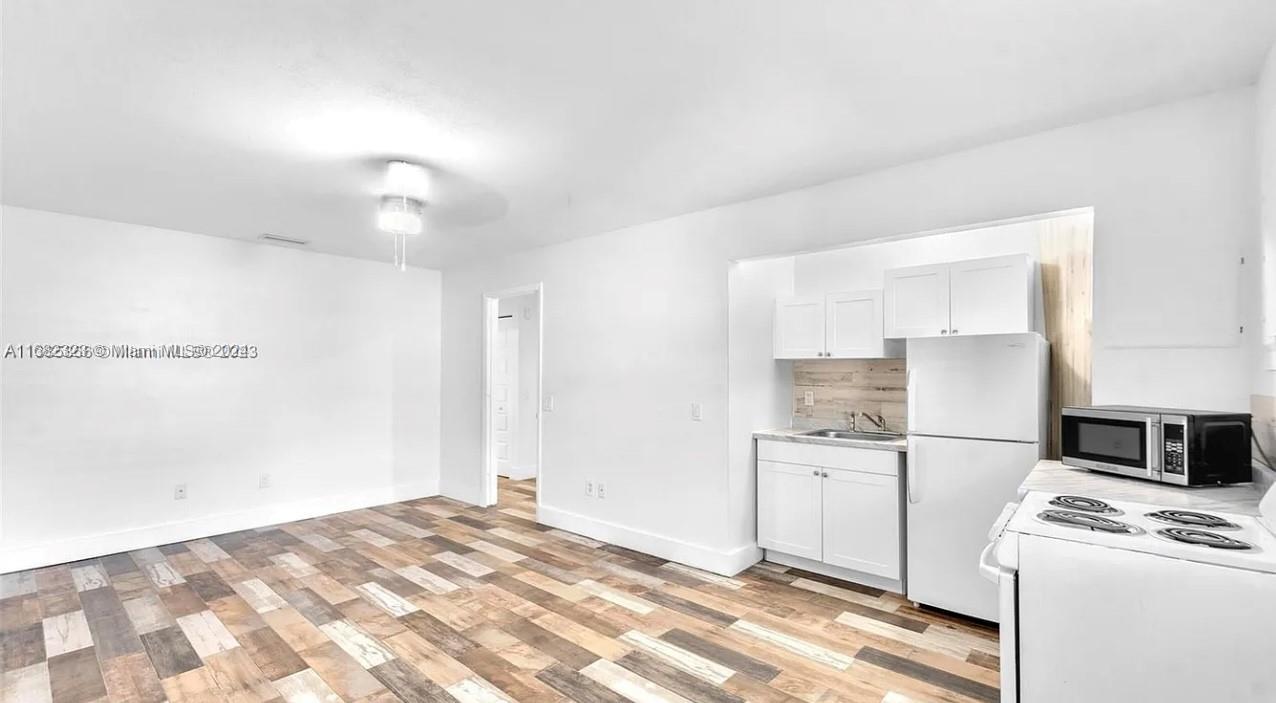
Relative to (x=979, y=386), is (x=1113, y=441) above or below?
below

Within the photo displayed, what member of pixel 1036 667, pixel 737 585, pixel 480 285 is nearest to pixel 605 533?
pixel 737 585

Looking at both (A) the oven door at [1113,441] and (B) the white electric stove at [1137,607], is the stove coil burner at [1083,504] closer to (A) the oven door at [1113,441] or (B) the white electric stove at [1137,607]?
(B) the white electric stove at [1137,607]

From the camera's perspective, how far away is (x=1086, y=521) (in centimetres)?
166

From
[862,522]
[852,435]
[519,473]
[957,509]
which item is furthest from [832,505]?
[519,473]

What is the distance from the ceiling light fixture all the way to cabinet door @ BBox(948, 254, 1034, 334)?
9.67 feet

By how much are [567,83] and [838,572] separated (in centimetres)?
324

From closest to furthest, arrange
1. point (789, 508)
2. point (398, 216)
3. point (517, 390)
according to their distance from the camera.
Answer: point (398, 216), point (789, 508), point (517, 390)

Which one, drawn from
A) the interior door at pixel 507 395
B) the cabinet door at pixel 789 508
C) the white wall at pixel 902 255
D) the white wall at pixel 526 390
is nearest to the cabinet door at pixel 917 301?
the white wall at pixel 902 255

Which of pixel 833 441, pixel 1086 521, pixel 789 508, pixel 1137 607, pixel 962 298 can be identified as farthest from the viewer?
pixel 789 508

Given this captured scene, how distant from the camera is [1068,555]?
154 centimetres

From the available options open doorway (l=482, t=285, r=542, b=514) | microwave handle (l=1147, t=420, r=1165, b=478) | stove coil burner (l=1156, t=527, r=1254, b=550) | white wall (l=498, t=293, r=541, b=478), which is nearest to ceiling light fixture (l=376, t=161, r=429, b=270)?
stove coil burner (l=1156, t=527, r=1254, b=550)

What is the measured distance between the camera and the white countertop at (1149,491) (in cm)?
190

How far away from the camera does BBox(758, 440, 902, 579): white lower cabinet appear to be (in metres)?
3.48

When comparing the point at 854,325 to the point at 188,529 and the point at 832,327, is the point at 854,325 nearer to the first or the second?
the point at 832,327
